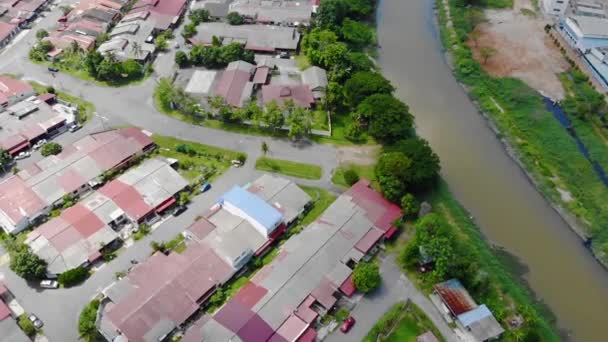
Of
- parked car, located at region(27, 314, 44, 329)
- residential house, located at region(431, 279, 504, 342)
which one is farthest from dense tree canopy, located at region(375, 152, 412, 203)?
parked car, located at region(27, 314, 44, 329)

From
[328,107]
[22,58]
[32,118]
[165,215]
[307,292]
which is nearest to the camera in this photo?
[307,292]

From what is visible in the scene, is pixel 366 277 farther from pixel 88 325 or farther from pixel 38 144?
pixel 38 144

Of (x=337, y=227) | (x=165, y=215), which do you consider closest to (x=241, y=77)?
(x=165, y=215)

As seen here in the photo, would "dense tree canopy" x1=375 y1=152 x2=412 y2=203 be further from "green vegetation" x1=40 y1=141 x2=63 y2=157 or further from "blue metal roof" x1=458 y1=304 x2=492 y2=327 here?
"green vegetation" x1=40 y1=141 x2=63 y2=157

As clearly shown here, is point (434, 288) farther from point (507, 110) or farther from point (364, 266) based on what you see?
point (507, 110)

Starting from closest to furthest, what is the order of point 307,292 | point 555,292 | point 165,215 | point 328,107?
point 307,292 < point 555,292 < point 165,215 < point 328,107

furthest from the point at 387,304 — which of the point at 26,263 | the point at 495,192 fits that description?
the point at 26,263
